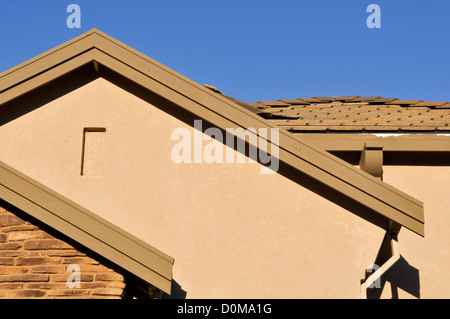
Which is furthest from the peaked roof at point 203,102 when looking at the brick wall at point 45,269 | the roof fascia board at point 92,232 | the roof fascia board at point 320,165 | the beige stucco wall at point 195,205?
the brick wall at point 45,269

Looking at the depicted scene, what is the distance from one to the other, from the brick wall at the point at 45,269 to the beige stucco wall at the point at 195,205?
185 centimetres

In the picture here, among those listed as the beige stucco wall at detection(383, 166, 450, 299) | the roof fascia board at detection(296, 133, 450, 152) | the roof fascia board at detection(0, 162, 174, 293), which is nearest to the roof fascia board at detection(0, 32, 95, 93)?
the roof fascia board at detection(0, 162, 174, 293)

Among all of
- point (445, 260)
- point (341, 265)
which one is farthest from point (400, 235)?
point (341, 265)

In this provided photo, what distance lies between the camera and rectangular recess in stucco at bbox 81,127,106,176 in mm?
9250

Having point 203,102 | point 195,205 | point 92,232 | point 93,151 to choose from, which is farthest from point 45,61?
point 92,232

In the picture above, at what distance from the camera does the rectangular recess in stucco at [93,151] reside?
9250 mm

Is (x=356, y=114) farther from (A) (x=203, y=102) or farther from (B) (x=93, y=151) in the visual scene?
(B) (x=93, y=151)

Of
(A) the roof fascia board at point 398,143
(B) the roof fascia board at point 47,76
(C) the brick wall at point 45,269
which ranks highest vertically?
(B) the roof fascia board at point 47,76

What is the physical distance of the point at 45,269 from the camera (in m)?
6.84

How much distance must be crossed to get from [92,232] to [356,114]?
6030 mm

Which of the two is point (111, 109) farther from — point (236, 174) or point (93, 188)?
point (236, 174)

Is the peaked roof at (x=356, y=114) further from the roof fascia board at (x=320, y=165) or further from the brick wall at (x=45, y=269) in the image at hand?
the brick wall at (x=45, y=269)

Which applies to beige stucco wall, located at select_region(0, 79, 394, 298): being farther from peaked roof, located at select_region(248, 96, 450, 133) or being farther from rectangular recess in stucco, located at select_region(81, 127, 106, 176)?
peaked roof, located at select_region(248, 96, 450, 133)
